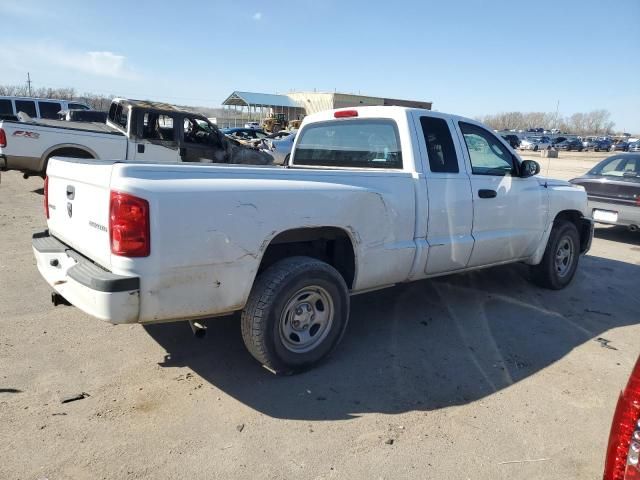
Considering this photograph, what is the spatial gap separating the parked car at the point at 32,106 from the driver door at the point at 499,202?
17863 millimetres

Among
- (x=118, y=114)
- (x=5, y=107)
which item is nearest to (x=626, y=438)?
(x=118, y=114)

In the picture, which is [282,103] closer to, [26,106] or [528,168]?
[26,106]

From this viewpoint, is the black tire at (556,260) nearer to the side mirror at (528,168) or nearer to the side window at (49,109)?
the side mirror at (528,168)

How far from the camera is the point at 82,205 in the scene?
306 centimetres

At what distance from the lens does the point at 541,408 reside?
321 centimetres

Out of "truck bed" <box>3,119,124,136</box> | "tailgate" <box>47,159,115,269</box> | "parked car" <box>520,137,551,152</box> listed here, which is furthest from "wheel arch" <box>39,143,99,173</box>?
"parked car" <box>520,137,551,152</box>

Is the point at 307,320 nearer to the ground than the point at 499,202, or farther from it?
nearer to the ground

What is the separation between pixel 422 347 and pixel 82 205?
2765 mm

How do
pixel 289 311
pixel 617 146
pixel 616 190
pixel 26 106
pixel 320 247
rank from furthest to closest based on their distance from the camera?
pixel 617 146, pixel 26 106, pixel 616 190, pixel 320 247, pixel 289 311

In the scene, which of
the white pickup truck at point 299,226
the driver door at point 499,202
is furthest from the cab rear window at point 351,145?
the driver door at point 499,202

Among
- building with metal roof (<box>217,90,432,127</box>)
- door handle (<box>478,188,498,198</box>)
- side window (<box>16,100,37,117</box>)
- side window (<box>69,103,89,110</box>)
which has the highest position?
building with metal roof (<box>217,90,432,127</box>)

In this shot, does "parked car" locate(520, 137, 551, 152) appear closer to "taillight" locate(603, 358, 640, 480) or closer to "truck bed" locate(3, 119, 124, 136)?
"truck bed" locate(3, 119, 124, 136)

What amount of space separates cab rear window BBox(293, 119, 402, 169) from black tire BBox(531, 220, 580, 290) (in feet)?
8.10

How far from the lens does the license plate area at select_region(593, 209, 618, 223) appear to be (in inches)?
342
